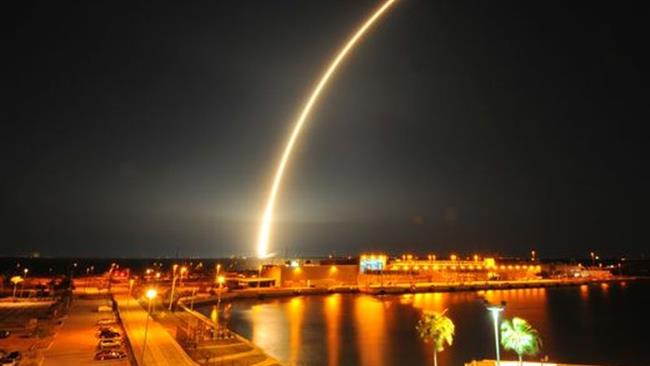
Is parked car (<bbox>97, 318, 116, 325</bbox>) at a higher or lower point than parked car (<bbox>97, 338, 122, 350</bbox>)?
higher

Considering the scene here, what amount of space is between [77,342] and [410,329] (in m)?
37.6

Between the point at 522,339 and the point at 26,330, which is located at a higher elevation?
the point at 522,339

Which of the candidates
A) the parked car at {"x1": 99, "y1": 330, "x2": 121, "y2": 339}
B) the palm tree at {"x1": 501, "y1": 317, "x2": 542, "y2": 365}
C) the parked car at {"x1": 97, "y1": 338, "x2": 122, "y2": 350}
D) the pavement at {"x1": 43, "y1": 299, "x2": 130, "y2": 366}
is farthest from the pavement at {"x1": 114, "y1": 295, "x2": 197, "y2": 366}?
the palm tree at {"x1": 501, "y1": 317, "x2": 542, "y2": 365}

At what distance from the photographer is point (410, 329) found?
190 feet

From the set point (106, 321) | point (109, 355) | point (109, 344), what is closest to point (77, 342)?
point (109, 344)

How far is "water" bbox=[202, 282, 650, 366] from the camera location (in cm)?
4238

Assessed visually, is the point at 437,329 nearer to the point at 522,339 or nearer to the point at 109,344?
the point at 522,339

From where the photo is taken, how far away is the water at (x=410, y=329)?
1668 inches

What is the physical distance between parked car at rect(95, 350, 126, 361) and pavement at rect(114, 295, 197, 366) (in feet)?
2.59

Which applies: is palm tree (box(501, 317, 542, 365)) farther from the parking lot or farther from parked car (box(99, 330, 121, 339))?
the parking lot

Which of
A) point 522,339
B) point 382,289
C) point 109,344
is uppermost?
point 522,339

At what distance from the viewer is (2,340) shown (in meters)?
34.7

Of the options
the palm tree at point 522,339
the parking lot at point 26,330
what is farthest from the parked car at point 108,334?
the palm tree at point 522,339

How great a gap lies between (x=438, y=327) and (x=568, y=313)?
62847 millimetres
